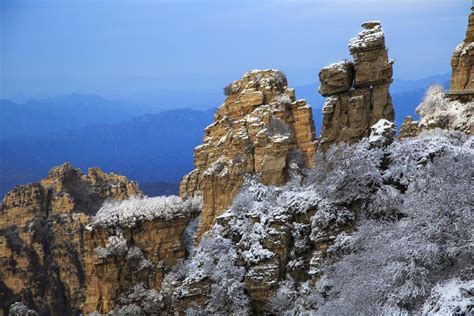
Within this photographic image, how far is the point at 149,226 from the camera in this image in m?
52.2

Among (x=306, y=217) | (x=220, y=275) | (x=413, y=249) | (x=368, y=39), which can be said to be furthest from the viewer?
(x=368, y=39)

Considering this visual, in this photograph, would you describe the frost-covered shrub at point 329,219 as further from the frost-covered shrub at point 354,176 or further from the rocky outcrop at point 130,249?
the rocky outcrop at point 130,249

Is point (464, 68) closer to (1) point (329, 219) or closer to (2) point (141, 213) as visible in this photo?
(1) point (329, 219)

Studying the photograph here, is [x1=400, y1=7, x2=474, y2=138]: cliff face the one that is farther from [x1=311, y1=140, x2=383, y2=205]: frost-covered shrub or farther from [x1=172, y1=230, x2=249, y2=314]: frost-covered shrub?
[x1=172, y1=230, x2=249, y2=314]: frost-covered shrub

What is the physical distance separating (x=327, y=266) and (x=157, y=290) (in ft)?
71.0

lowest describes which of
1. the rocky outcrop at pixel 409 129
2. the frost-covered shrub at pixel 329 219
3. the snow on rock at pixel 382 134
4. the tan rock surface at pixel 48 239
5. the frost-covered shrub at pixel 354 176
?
the tan rock surface at pixel 48 239

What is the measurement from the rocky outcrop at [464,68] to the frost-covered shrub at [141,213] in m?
22.0

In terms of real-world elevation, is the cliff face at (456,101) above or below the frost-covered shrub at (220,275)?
above

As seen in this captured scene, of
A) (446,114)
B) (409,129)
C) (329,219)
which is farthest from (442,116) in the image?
(329,219)

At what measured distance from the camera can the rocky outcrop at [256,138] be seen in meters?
44.8

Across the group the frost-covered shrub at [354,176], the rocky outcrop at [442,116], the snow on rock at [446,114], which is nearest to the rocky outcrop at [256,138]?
the rocky outcrop at [442,116]

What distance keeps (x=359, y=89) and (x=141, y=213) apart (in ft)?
67.6

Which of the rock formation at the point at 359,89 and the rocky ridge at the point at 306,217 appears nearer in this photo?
the rocky ridge at the point at 306,217

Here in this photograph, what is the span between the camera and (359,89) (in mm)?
41000
